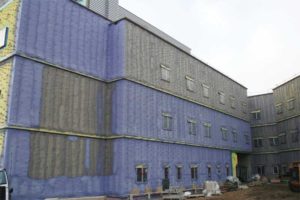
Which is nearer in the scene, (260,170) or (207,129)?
(207,129)

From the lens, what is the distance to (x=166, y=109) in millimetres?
26781

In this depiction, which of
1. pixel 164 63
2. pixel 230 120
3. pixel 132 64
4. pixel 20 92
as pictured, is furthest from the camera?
pixel 230 120

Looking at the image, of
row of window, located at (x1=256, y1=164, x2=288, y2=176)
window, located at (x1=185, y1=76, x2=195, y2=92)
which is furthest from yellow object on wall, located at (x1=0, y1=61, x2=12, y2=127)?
row of window, located at (x1=256, y1=164, x2=288, y2=176)

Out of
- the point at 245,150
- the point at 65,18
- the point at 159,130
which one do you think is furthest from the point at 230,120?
the point at 65,18

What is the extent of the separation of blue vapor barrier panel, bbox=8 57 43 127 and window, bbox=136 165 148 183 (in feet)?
26.3

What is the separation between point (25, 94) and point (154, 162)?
11063 mm

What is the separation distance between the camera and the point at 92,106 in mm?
22234

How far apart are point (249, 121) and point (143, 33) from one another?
27.0 m

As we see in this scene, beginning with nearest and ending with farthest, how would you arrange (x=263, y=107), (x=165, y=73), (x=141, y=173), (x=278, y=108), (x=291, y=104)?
(x=141, y=173), (x=165, y=73), (x=291, y=104), (x=278, y=108), (x=263, y=107)

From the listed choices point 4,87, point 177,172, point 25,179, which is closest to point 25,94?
point 4,87

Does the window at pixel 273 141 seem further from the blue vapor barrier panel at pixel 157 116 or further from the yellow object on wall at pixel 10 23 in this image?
the yellow object on wall at pixel 10 23

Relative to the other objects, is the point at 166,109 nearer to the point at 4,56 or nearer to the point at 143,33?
the point at 143,33

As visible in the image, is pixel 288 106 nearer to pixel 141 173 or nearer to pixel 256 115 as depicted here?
pixel 256 115

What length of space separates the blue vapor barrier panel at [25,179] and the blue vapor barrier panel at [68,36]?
538 cm
